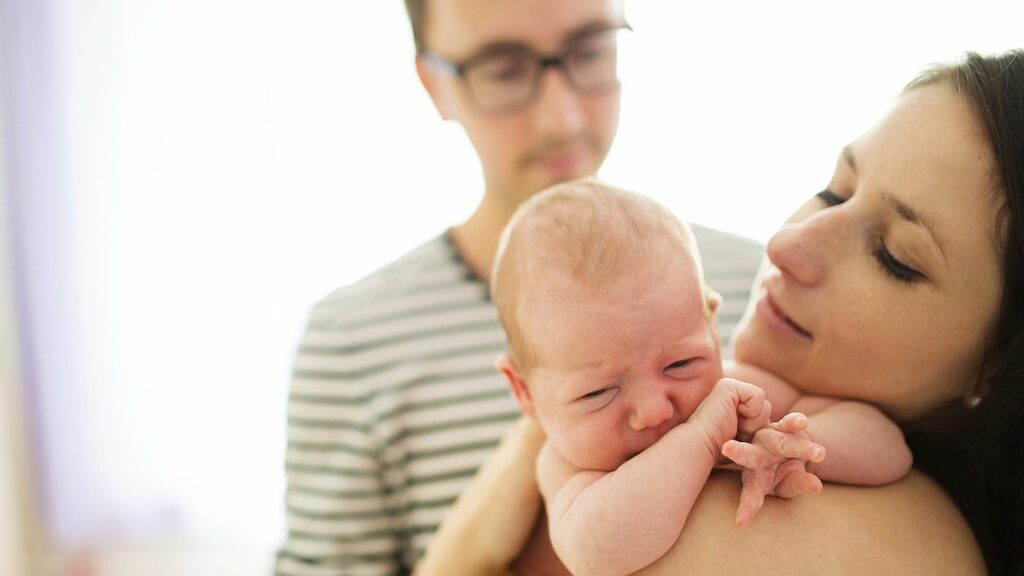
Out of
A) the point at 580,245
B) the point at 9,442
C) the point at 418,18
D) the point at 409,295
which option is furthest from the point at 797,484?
the point at 9,442

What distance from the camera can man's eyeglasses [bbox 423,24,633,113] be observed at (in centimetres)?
176

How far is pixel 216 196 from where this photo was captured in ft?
9.00

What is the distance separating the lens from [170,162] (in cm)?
277

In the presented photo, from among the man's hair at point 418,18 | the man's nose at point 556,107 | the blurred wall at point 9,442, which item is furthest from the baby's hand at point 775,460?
the blurred wall at point 9,442

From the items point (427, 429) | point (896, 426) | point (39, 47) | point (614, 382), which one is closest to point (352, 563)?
point (427, 429)

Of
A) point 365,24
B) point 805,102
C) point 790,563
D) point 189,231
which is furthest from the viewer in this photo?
point 189,231

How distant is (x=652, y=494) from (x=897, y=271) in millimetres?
439

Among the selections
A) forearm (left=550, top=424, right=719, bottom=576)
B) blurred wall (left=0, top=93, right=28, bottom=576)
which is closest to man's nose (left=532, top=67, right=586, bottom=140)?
forearm (left=550, top=424, right=719, bottom=576)

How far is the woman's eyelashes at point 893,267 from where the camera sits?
1096 millimetres

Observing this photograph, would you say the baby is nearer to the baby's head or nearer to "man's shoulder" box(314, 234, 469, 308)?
the baby's head

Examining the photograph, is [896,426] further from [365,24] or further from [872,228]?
[365,24]

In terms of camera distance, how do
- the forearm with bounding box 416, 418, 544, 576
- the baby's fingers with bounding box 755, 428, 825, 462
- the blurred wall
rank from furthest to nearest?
the blurred wall, the forearm with bounding box 416, 418, 544, 576, the baby's fingers with bounding box 755, 428, 825, 462

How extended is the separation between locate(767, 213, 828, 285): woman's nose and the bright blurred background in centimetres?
124

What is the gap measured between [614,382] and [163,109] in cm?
219
